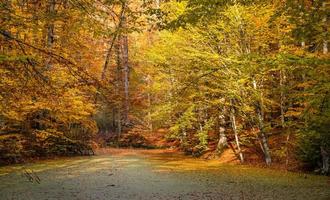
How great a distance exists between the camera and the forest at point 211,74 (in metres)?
6.49

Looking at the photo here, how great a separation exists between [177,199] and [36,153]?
10537mm

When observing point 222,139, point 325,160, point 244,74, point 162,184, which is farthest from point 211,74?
point 162,184

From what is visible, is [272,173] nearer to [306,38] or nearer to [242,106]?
[242,106]

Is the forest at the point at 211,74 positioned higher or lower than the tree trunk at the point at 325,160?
higher

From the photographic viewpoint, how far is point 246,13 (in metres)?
12.3

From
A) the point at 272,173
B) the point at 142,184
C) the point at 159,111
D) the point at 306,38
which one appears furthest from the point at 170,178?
the point at 159,111

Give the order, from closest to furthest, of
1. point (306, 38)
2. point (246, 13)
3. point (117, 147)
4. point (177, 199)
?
point (306, 38) → point (177, 199) → point (246, 13) → point (117, 147)

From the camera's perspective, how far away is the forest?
6.49 m

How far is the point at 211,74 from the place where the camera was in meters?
13.4

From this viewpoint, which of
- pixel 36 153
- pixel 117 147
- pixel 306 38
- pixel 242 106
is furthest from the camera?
pixel 117 147

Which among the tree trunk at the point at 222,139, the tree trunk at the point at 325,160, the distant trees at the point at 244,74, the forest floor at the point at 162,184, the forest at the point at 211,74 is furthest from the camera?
the tree trunk at the point at 222,139

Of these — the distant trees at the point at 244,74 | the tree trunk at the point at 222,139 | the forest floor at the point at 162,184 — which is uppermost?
the distant trees at the point at 244,74

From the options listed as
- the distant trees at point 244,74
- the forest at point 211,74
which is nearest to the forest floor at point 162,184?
the forest at point 211,74

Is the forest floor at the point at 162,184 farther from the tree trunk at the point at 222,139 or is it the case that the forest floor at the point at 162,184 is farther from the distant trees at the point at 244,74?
the tree trunk at the point at 222,139
